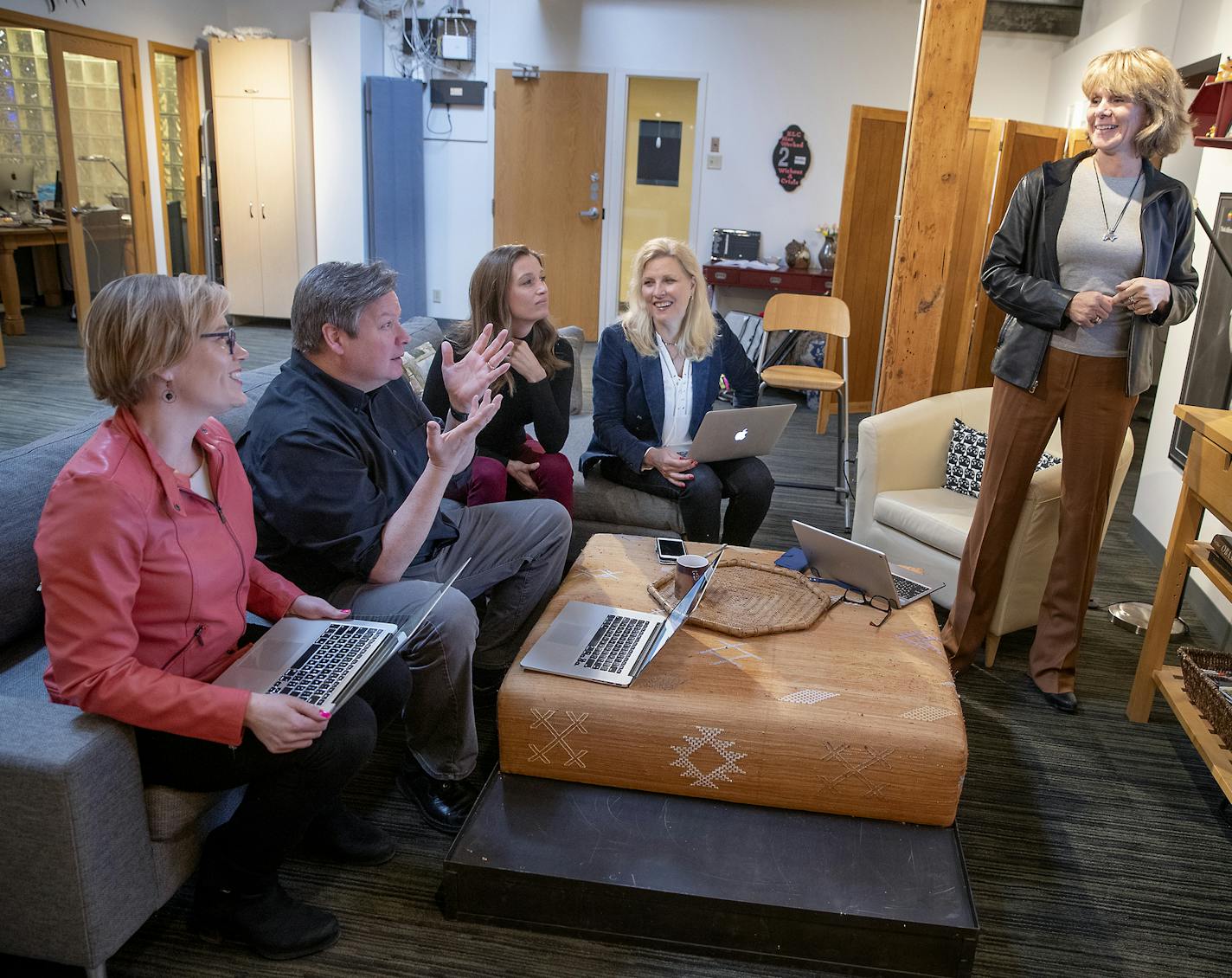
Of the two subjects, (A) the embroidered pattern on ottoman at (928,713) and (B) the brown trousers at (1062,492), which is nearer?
(A) the embroidered pattern on ottoman at (928,713)

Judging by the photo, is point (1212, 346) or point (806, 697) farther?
point (1212, 346)

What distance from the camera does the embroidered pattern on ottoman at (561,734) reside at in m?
1.93

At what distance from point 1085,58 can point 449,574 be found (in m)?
5.94

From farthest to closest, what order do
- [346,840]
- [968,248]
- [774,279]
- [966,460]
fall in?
1. [774,279]
2. [968,248]
3. [966,460]
4. [346,840]

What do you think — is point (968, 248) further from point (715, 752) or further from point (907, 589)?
point (715, 752)

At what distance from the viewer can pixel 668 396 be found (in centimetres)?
321

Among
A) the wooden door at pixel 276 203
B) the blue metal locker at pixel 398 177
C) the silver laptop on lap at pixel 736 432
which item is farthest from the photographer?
the wooden door at pixel 276 203

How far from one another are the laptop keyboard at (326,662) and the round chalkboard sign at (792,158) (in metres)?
6.44

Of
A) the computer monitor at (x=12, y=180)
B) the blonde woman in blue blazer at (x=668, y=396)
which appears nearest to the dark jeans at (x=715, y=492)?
the blonde woman in blue blazer at (x=668, y=396)

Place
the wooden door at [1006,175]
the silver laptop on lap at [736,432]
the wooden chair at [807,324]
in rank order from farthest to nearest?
1. the wooden door at [1006,175]
2. the wooden chair at [807,324]
3. the silver laptop on lap at [736,432]

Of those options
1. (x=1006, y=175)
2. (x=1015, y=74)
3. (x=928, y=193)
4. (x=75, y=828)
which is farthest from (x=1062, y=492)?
(x=1015, y=74)

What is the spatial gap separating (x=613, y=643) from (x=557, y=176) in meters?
6.36

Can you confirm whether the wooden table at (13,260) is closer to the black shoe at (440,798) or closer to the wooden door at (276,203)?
the wooden door at (276,203)

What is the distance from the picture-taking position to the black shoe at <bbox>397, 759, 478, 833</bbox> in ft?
6.97
